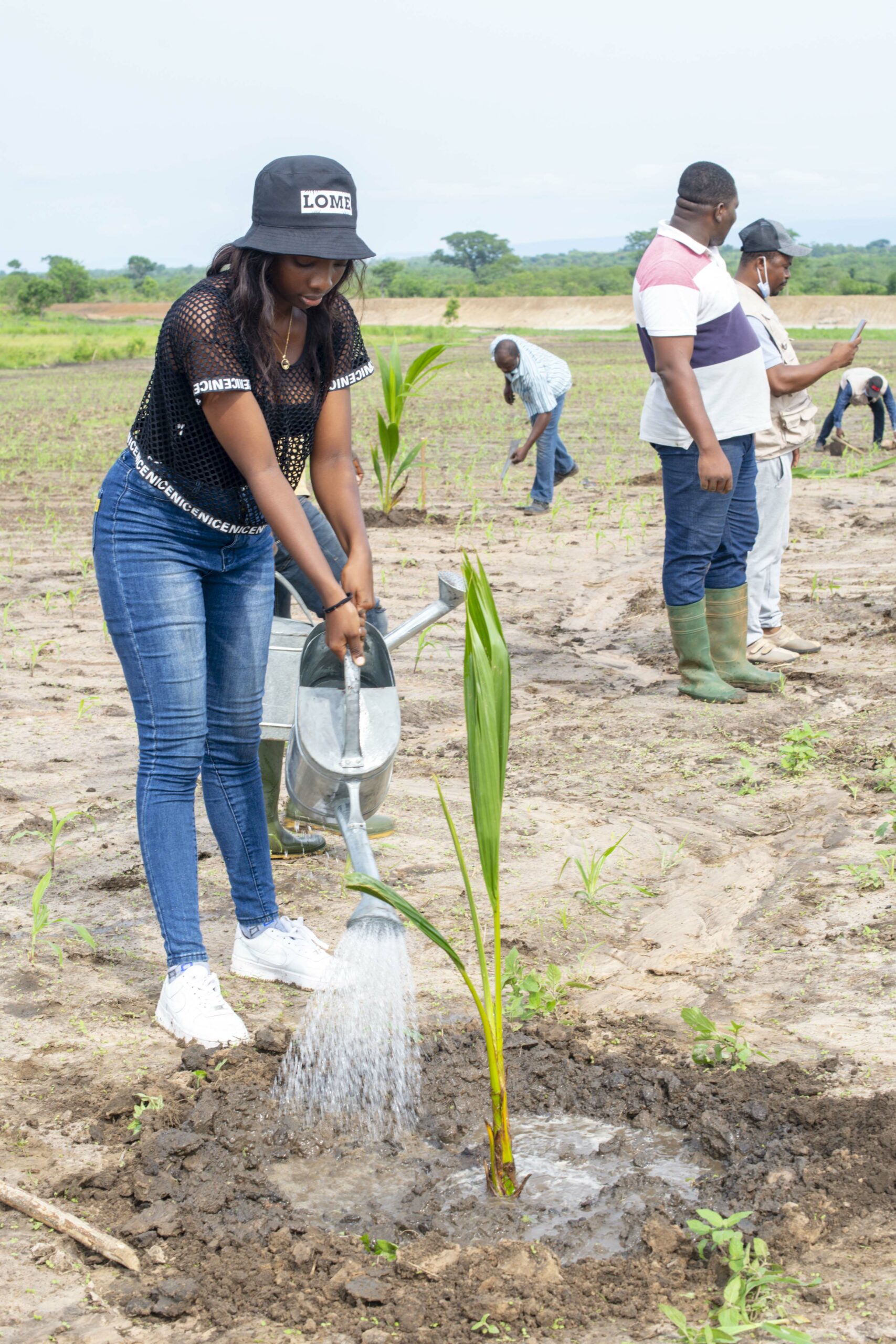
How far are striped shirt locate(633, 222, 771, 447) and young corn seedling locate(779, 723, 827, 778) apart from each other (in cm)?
107

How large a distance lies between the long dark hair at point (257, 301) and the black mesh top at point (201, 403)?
0.02 meters

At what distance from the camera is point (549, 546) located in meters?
7.33

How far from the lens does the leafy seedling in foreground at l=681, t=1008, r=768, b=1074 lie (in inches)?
91.6

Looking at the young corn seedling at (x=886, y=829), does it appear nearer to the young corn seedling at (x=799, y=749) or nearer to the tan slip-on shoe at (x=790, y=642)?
the young corn seedling at (x=799, y=749)

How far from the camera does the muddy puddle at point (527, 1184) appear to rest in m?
1.97

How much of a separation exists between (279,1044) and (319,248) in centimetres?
150

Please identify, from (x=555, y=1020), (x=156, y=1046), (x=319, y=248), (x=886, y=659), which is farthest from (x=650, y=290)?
(x=156, y=1046)

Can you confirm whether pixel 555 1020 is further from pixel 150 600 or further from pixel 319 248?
pixel 319 248

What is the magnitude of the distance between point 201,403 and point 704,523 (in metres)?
2.60

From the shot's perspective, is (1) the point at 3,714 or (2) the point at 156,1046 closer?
(2) the point at 156,1046

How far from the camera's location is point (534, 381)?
8.16 meters

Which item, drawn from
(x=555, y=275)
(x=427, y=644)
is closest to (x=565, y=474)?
(x=427, y=644)

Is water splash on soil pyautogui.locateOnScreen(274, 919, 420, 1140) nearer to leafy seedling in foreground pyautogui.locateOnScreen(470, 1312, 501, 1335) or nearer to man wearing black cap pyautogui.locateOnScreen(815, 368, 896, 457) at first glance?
leafy seedling in foreground pyautogui.locateOnScreen(470, 1312, 501, 1335)

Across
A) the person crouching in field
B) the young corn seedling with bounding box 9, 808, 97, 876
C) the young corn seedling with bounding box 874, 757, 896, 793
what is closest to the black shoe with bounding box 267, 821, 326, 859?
the young corn seedling with bounding box 9, 808, 97, 876
